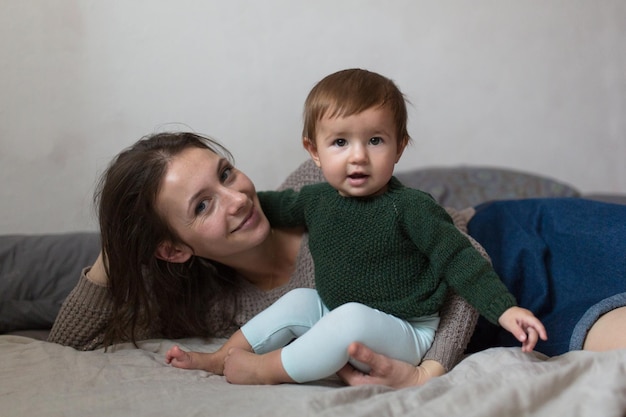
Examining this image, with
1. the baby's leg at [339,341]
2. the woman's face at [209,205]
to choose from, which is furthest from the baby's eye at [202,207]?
the baby's leg at [339,341]

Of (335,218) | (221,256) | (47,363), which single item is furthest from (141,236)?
(335,218)

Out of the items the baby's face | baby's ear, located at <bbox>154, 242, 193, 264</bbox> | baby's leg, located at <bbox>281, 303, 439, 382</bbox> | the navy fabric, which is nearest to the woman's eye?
baby's ear, located at <bbox>154, 242, 193, 264</bbox>

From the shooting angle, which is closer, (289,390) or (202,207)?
(289,390)

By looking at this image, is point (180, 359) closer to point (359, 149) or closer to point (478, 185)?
point (359, 149)

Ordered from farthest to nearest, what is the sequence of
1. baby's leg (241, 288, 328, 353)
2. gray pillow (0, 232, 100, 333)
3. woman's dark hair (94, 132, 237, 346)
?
gray pillow (0, 232, 100, 333) < woman's dark hair (94, 132, 237, 346) < baby's leg (241, 288, 328, 353)

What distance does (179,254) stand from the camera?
1.44 meters

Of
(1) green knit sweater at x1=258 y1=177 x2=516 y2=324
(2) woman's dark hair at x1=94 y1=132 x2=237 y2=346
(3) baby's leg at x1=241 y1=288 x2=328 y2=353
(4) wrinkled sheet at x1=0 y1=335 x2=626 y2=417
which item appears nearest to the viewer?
(4) wrinkled sheet at x1=0 y1=335 x2=626 y2=417

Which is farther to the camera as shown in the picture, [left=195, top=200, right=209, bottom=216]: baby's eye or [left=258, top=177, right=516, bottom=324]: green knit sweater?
[left=195, top=200, right=209, bottom=216]: baby's eye

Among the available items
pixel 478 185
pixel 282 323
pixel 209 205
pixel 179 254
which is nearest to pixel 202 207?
pixel 209 205

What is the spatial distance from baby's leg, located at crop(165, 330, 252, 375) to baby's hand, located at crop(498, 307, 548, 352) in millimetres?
472

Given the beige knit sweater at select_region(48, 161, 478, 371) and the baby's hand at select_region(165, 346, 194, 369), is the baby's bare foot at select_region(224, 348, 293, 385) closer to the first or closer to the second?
the baby's hand at select_region(165, 346, 194, 369)

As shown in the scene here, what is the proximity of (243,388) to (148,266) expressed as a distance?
1.52 feet

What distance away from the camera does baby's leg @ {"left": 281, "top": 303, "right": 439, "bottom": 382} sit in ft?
3.57

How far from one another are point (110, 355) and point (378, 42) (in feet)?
4.35
